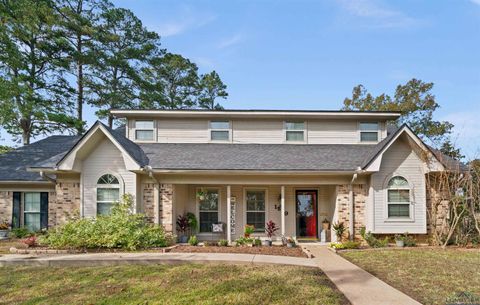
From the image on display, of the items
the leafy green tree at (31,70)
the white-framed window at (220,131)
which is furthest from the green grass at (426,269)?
the leafy green tree at (31,70)

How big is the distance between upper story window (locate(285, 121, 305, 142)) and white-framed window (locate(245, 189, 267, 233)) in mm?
2809

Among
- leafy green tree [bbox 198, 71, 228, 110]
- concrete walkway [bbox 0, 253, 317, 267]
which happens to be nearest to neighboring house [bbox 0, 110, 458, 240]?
concrete walkway [bbox 0, 253, 317, 267]

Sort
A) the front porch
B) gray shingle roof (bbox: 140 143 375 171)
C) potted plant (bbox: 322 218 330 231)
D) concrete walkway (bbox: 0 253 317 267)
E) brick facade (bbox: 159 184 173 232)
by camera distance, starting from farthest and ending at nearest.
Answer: the front porch < potted plant (bbox: 322 218 330 231) < gray shingle roof (bbox: 140 143 375 171) < brick facade (bbox: 159 184 173 232) < concrete walkway (bbox: 0 253 317 267)

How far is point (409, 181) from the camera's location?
38.4 feet

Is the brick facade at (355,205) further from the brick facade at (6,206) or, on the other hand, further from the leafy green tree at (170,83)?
the leafy green tree at (170,83)

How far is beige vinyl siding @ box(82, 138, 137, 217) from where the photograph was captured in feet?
38.6

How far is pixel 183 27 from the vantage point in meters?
14.2

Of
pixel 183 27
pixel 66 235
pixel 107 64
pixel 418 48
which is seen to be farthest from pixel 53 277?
pixel 107 64

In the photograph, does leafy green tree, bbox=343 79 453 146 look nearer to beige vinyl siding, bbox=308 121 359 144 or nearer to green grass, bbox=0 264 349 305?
beige vinyl siding, bbox=308 121 359 144

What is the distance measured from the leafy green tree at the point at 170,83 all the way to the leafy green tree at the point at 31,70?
6303 mm

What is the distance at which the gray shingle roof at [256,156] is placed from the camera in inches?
477

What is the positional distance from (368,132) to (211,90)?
20293 millimetres

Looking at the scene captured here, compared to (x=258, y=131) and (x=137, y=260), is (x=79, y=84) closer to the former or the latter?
(x=258, y=131)

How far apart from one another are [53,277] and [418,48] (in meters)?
16.4
